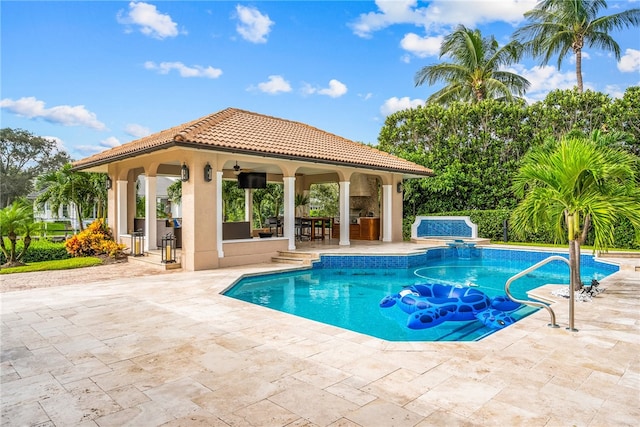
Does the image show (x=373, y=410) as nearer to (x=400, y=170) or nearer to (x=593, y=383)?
(x=593, y=383)

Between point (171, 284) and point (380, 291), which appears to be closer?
point (171, 284)

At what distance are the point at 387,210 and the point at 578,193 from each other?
10.3m

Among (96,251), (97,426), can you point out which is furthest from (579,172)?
(96,251)

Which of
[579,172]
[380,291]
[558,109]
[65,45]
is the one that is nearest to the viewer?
[579,172]

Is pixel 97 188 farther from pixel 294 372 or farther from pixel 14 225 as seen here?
pixel 294 372

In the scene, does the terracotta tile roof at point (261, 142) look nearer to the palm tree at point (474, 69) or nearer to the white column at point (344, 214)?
the white column at point (344, 214)

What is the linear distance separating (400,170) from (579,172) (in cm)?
959

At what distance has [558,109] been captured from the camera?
774 inches

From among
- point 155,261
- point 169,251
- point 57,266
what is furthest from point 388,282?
point 57,266

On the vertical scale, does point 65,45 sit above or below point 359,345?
above

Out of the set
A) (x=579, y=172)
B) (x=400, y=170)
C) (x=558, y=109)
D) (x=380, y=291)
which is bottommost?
(x=380, y=291)

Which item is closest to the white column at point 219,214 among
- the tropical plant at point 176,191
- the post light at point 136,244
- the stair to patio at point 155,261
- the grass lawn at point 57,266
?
the stair to patio at point 155,261

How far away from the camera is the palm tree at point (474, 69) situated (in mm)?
25125

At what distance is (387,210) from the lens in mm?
17875
